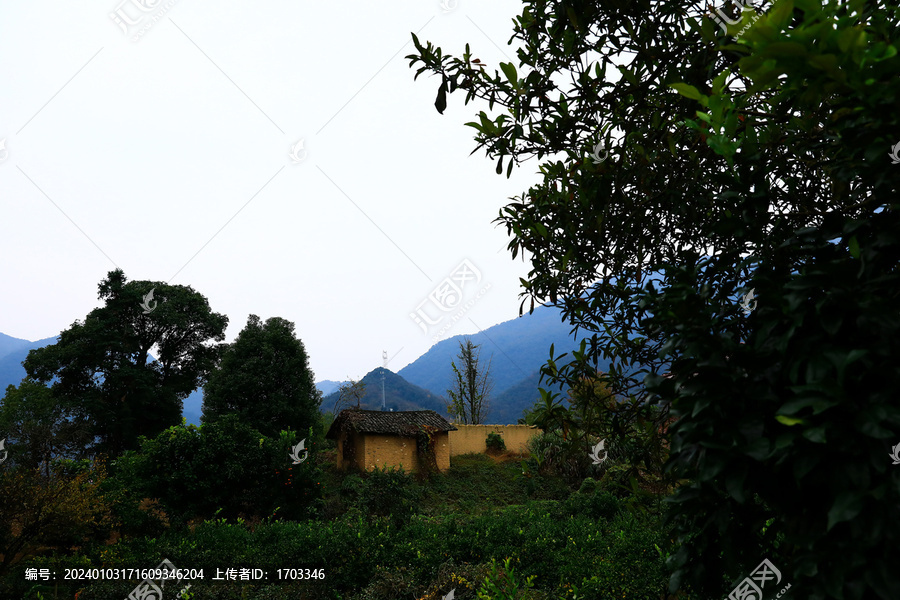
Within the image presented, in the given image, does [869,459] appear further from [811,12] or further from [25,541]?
[25,541]

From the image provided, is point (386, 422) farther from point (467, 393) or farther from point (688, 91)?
point (688, 91)

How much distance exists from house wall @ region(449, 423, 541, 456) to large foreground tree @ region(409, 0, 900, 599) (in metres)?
26.0

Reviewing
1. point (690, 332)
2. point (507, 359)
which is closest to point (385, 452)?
point (690, 332)

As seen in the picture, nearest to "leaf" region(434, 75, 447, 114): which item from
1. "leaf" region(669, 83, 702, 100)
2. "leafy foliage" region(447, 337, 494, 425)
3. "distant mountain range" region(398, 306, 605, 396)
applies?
"leaf" region(669, 83, 702, 100)

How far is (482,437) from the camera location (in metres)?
29.0

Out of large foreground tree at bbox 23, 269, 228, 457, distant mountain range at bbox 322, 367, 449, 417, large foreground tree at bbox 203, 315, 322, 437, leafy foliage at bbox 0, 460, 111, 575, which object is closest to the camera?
leafy foliage at bbox 0, 460, 111, 575

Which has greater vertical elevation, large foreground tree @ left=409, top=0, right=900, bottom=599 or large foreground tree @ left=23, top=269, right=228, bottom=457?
large foreground tree @ left=23, top=269, right=228, bottom=457

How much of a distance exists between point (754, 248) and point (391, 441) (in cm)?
2201

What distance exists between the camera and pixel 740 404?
1634 mm

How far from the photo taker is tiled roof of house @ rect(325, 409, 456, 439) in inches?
886

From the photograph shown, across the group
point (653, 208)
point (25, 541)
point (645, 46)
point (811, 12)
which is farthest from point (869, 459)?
point (25, 541)

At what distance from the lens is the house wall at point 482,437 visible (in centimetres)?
2819

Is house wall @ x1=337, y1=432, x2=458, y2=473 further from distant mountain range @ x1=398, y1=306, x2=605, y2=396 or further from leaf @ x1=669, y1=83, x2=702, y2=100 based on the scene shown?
distant mountain range @ x1=398, y1=306, x2=605, y2=396

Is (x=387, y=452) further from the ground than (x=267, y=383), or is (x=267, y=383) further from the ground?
(x=267, y=383)
